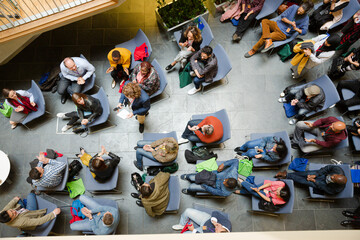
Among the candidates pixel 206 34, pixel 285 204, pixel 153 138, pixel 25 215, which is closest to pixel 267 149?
pixel 285 204

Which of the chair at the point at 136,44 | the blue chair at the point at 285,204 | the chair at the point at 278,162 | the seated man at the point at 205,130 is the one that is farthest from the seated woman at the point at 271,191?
the chair at the point at 136,44

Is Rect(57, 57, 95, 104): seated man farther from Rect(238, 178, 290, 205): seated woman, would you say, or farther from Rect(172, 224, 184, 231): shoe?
Rect(238, 178, 290, 205): seated woman

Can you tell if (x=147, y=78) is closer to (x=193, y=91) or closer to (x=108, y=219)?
(x=193, y=91)

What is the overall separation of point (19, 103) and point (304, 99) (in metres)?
5.16

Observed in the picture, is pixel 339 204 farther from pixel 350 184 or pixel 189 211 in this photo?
pixel 189 211

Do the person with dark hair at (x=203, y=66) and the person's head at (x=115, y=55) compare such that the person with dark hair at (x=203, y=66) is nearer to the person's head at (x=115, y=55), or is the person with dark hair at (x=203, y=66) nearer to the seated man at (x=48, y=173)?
the person's head at (x=115, y=55)

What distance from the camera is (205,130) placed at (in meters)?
4.09

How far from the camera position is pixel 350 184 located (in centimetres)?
391

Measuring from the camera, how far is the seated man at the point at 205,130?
4129 mm

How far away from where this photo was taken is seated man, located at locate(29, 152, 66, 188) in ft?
12.9

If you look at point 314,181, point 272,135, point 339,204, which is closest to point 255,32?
point 272,135

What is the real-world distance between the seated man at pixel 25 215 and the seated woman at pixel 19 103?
153cm

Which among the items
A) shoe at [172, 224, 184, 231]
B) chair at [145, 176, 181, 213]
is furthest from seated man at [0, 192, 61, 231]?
shoe at [172, 224, 184, 231]

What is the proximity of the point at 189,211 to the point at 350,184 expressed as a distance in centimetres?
254
